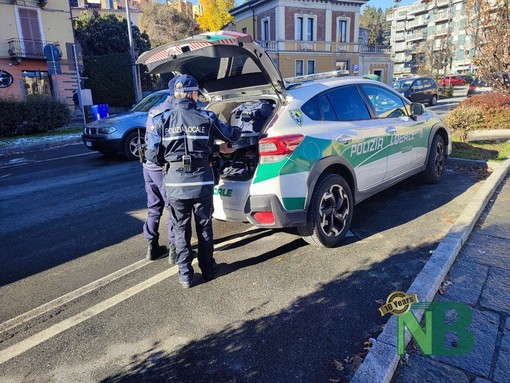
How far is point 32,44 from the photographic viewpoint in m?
26.0

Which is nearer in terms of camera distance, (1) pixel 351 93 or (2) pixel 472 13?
(1) pixel 351 93

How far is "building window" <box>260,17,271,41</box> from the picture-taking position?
37.5 meters

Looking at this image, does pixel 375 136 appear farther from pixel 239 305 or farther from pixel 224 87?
pixel 239 305

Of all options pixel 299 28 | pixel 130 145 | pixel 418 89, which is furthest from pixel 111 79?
pixel 130 145

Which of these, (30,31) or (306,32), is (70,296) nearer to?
(30,31)

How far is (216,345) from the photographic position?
2.66 metres

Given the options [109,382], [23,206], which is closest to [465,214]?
[109,382]

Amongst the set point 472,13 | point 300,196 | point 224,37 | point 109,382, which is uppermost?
point 472,13

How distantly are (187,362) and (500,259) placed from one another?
116 inches

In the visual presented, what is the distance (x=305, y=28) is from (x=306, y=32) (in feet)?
1.26

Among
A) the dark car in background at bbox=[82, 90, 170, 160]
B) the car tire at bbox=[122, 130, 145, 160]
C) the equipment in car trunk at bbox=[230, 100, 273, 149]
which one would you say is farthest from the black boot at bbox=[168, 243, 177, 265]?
the car tire at bbox=[122, 130, 145, 160]

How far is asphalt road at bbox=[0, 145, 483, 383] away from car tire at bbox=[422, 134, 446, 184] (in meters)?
0.43

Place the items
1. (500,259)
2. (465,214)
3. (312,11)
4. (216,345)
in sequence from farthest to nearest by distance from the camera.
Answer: (312,11) → (465,214) → (500,259) → (216,345)

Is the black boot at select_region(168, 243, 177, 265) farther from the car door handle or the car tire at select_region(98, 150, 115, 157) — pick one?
the car tire at select_region(98, 150, 115, 157)
